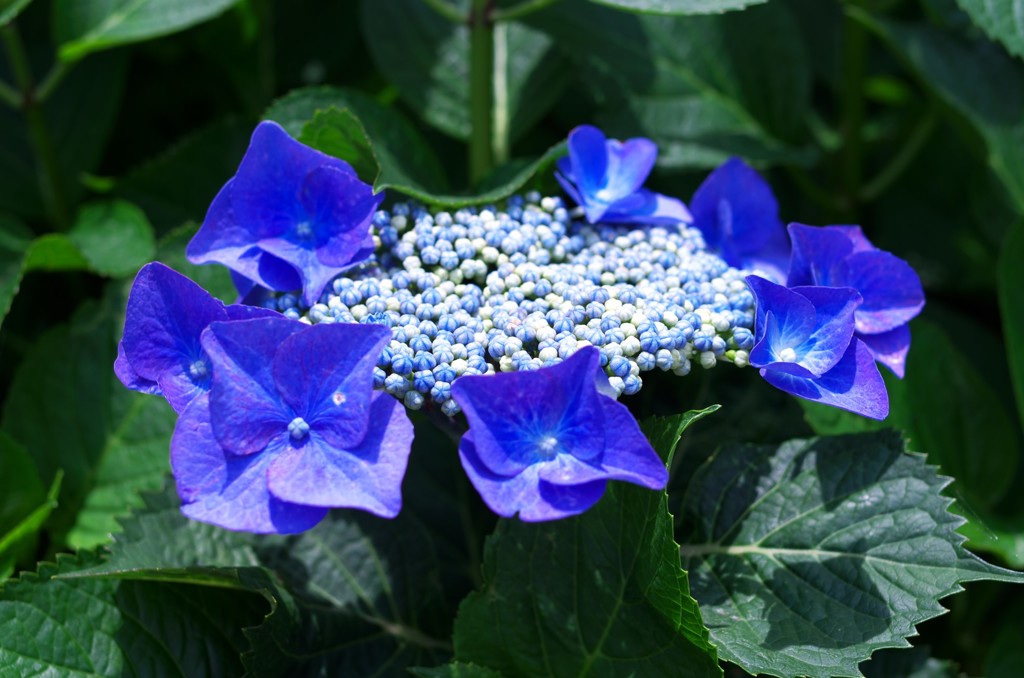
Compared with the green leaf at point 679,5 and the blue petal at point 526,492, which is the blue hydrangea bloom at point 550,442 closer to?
the blue petal at point 526,492

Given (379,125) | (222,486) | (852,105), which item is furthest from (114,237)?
(852,105)

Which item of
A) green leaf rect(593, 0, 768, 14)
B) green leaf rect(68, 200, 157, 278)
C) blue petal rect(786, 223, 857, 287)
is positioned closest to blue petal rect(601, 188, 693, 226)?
blue petal rect(786, 223, 857, 287)

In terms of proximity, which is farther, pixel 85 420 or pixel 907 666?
pixel 85 420

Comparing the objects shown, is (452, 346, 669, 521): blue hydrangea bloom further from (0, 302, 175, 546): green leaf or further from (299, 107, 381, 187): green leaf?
(0, 302, 175, 546): green leaf

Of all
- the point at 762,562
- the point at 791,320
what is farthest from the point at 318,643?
the point at 791,320

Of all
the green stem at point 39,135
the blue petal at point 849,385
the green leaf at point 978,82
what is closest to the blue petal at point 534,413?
the blue petal at point 849,385

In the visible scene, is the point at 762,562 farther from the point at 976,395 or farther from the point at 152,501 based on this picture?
the point at 152,501

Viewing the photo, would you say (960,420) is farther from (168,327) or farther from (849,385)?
(168,327)
